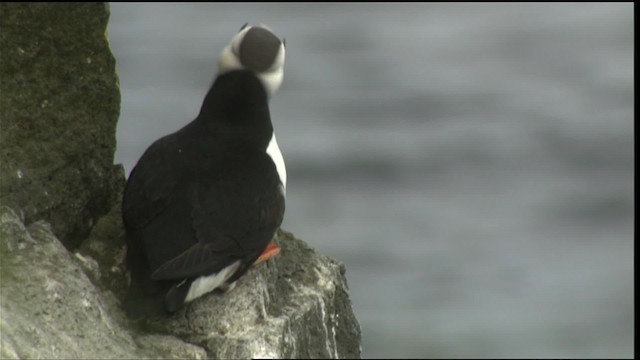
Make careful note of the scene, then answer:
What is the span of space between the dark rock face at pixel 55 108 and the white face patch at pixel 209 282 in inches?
22.4

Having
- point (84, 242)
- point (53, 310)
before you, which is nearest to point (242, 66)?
point (84, 242)

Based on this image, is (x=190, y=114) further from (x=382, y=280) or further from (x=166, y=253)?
(x=166, y=253)

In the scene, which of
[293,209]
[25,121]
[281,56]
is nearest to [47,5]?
[25,121]

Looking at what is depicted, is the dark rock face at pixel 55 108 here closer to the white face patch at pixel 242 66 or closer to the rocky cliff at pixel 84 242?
the rocky cliff at pixel 84 242

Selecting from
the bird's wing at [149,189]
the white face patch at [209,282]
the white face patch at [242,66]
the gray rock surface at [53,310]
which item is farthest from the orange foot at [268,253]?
the white face patch at [242,66]

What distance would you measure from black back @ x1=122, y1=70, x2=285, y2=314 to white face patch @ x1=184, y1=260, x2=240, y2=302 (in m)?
0.03

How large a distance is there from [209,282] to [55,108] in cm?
86

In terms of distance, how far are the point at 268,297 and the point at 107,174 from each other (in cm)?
82

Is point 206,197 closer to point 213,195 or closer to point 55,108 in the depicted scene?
point 213,195

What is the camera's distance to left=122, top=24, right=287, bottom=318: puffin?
19.3ft

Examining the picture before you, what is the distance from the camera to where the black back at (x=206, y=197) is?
588 centimetres

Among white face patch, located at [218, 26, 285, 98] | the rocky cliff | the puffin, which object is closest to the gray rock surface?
the rocky cliff

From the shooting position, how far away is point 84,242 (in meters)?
6.25

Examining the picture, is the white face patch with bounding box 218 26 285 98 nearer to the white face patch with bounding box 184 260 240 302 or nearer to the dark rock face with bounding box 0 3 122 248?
the dark rock face with bounding box 0 3 122 248
